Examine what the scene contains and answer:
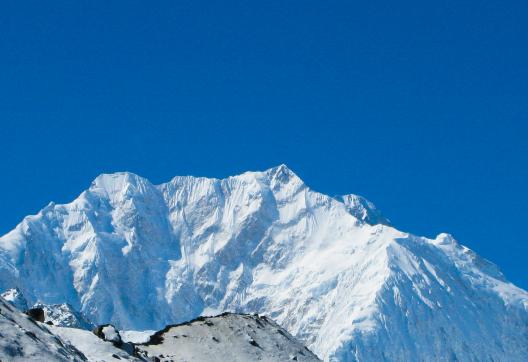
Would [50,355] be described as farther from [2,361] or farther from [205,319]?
[205,319]

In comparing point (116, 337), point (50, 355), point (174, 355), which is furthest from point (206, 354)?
point (50, 355)

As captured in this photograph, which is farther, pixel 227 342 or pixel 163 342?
pixel 227 342

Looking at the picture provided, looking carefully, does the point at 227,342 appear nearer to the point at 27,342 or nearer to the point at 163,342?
the point at 163,342

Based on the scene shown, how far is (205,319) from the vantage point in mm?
78375

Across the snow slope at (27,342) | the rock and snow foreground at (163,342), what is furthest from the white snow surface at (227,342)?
the snow slope at (27,342)

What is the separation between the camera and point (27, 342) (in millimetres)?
47719

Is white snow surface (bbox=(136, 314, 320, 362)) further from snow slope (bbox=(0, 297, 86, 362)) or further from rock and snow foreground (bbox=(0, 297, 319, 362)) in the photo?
snow slope (bbox=(0, 297, 86, 362))

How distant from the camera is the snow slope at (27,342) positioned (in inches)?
1821

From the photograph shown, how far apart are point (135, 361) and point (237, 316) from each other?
2234 cm

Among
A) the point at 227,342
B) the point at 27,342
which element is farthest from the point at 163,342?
the point at 27,342

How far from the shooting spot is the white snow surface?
7012 centimetres

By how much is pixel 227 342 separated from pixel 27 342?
27.9 meters

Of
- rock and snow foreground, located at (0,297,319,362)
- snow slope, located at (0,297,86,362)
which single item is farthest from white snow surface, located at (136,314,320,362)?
snow slope, located at (0,297,86,362)

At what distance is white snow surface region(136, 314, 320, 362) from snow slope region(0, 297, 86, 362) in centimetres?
1434
